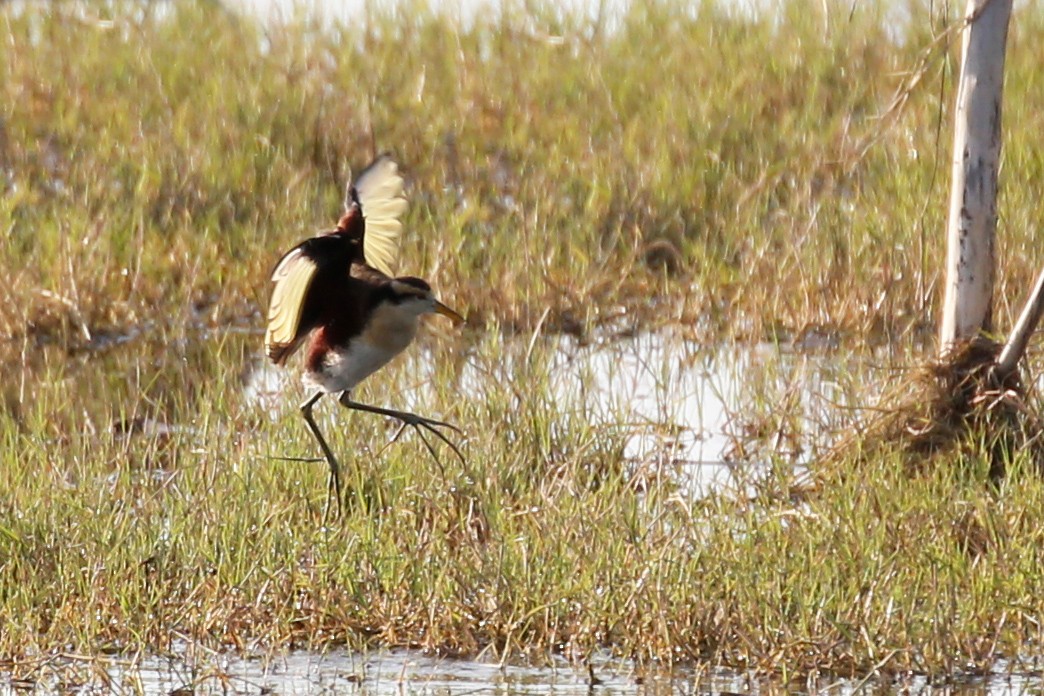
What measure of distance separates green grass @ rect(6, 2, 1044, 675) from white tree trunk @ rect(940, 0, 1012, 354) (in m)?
0.32

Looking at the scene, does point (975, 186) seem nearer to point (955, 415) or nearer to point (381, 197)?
point (955, 415)

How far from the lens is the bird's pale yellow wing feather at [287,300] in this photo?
5.34 meters

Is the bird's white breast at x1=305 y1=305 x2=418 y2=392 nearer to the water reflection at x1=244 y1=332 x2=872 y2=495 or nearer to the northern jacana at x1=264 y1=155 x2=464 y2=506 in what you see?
the northern jacana at x1=264 y1=155 x2=464 y2=506

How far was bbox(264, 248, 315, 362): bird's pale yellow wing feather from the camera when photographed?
5340mm

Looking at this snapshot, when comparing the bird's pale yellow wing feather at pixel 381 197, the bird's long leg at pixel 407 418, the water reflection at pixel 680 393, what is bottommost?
the water reflection at pixel 680 393

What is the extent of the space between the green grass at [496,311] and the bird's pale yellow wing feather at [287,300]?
399mm

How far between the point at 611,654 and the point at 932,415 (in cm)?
Result: 187

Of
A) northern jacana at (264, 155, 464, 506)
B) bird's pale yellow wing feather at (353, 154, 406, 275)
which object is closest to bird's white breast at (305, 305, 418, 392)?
northern jacana at (264, 155, 464, 506)

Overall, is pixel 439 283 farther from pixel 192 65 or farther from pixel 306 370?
pixel 192 65

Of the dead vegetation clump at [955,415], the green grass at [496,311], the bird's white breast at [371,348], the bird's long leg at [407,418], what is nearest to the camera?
the green grass at [496,311]

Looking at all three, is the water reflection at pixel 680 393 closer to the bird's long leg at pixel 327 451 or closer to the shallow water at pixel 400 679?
the bird's long leg at pixel 327 451

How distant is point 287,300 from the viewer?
18.0 feet

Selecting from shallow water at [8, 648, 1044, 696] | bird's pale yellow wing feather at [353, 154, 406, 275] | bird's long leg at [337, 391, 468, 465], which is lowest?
shallow water at [8, 648, 1044, 696]

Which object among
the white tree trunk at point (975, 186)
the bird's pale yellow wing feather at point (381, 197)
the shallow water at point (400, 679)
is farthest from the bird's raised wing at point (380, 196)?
the white tree trunk at point (975, 186)
